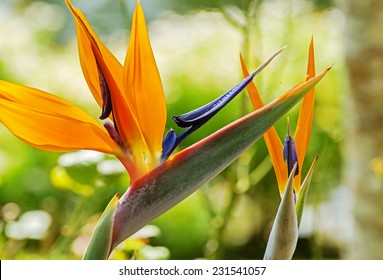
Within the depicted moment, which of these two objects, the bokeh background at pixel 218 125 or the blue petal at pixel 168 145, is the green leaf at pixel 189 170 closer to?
the blue petal at pixel 168 145

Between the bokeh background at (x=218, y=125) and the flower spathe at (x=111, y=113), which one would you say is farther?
the bokeh background at (x=218, y=125)

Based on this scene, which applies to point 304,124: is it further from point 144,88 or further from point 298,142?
point 144,88

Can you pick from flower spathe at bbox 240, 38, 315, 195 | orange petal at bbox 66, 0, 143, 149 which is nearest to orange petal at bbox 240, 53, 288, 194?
flower spathe at bbox 240, 38, 315, 195

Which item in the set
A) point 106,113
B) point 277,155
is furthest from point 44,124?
point 277,155

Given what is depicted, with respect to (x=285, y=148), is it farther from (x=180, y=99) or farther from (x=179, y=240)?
(x=180, y=99)

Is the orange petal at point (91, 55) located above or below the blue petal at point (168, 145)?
above

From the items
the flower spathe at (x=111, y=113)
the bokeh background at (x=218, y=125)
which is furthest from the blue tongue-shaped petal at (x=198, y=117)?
the bokeh background at (x=218, y=125)
